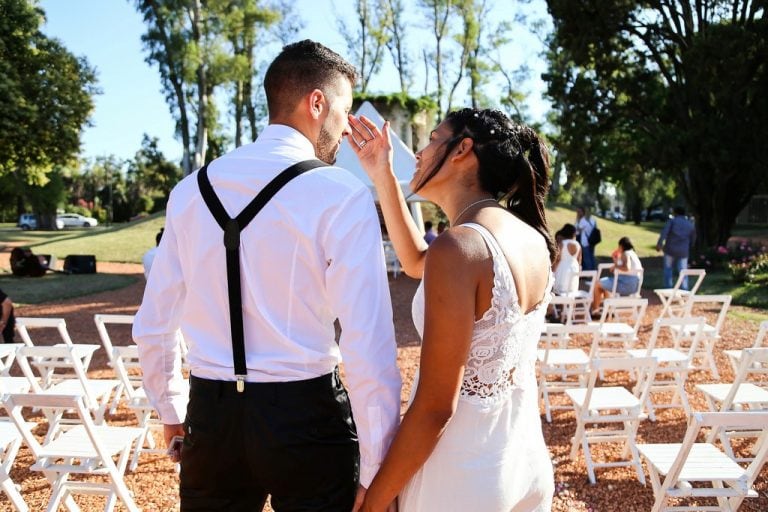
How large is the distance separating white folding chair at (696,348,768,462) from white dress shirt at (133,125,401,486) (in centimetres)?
306

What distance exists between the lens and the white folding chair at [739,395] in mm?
4062

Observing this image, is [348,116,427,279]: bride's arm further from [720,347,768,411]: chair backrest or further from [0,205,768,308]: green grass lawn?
[0,205,768,308]: green grass lawn

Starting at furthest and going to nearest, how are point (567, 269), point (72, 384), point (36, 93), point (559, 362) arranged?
point (36, 93)
point (567, 269)
point (559, 362)
point (72, 384)

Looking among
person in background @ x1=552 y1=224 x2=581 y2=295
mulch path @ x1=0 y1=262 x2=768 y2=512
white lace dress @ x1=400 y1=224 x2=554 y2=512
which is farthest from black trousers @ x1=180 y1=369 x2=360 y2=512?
person in background @ x1=552 y1=224 x2=581 y2=295

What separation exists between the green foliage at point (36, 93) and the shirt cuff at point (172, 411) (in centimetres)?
1468

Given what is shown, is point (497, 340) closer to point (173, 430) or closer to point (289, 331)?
point (289, 331)

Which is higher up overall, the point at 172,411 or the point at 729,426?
the point at 172,411

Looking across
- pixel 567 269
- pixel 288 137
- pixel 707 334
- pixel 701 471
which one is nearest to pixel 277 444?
pixel 288 137

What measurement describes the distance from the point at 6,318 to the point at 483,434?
7744mm

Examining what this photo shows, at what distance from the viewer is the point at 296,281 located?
174 cm

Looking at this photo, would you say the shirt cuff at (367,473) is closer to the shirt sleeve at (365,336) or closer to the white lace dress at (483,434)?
the shirt sleeve at (365,336)

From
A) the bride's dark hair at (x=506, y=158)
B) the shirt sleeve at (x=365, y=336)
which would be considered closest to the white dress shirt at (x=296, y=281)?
the shirt sleeve at (x=365, y=336)

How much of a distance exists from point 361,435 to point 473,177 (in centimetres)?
82

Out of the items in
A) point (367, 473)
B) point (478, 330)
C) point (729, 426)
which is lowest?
point (729, 426)
